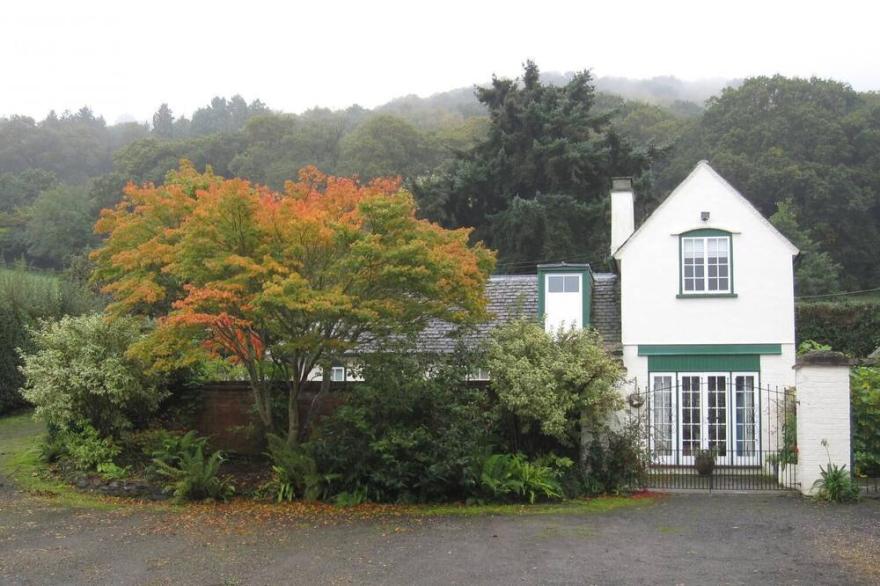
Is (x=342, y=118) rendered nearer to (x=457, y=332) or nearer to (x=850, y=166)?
(x=850, y=166)

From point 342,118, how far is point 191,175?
212 ft

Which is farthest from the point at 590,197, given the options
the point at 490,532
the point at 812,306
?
the point at 490,532

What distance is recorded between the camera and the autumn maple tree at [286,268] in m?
14.0

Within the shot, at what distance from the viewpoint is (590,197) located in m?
36.7

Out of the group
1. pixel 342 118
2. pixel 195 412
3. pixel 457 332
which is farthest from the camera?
pixel 342 118

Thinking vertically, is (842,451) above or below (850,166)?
below

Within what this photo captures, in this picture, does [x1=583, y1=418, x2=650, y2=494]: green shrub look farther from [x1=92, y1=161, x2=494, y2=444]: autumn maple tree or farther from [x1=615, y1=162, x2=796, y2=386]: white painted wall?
[x1=92, y1=161, x2=494, y2=444]: autumn maple tree

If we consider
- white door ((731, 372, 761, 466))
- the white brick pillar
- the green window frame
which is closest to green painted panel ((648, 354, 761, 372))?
white door ((731, 372, 761, 466))

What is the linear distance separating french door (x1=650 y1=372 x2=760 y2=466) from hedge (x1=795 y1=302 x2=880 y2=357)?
53.3 ft

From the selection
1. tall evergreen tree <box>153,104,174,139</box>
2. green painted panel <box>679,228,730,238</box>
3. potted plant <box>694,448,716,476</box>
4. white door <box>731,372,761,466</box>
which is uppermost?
tall evergreen tree <box>153,104,174,139</box>

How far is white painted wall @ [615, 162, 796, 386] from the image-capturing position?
63.6ft

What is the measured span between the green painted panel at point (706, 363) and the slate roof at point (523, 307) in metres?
1.07

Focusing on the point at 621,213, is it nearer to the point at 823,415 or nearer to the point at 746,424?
the point at 746,424

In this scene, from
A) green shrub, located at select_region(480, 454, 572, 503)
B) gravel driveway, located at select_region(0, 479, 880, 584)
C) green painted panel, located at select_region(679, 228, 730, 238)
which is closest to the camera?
gravel driveway, located at select_region(0, 479, 880, 584)
